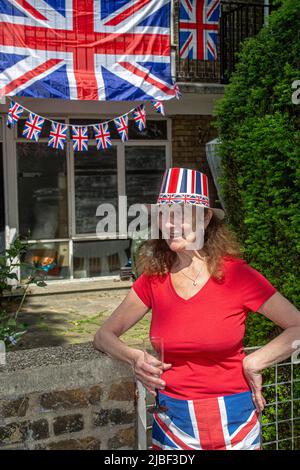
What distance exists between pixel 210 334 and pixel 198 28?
28.1 feet

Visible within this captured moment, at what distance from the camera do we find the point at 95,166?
10438 millimetres

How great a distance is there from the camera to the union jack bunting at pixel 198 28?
979cm

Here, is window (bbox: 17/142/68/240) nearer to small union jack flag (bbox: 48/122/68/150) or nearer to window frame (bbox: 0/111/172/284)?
window frame (bbox: 0/111/172/284)

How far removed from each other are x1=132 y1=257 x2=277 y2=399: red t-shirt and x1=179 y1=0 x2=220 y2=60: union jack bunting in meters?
8.18

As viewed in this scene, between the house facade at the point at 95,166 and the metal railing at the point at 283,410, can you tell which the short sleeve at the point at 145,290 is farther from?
the house facade at the point at 95,166

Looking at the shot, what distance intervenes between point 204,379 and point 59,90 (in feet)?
22.9

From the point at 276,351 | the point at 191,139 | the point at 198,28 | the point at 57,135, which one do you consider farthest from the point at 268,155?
the point at 191,139

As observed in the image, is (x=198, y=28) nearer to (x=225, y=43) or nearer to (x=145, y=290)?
(x=225, y=43)

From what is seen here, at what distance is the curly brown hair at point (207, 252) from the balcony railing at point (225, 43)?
795cm

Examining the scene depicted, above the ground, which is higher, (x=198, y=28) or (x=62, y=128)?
(x=198, y=28)

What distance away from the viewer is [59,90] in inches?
336

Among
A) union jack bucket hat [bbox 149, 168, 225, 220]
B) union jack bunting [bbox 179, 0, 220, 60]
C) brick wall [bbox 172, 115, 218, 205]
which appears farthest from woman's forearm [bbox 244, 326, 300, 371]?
brick wall [bbox 172, 115, 218, 205]

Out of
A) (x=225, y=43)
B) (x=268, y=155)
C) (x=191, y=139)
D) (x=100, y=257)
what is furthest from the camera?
(x=191, y=139)

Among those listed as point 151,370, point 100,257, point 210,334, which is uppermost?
point 210,334
